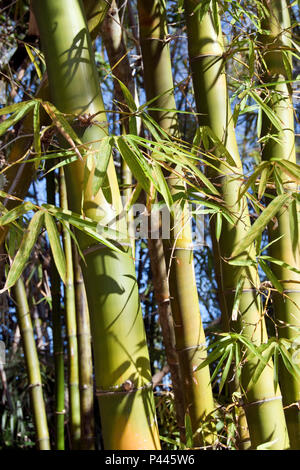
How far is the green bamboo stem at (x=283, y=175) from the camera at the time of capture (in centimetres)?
94

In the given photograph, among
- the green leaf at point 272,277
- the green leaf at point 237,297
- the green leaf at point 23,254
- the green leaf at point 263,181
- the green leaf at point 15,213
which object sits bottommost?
the green leaf at point 237,297

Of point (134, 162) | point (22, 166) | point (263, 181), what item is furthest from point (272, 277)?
point (22, 166)

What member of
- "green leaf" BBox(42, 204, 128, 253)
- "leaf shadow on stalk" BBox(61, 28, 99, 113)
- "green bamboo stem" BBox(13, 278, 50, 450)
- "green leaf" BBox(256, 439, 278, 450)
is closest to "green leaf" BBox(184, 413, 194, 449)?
"green leaf" BBox(256, 439, 278, 450)

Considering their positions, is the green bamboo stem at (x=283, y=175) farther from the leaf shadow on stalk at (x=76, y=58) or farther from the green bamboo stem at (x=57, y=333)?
the green bamboo stem at (x=57, y=333)

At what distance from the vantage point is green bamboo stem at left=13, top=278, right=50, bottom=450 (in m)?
1.61

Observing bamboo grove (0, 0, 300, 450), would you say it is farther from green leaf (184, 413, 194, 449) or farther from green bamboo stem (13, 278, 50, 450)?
green bamboo stem (13, 278, 50, 450)

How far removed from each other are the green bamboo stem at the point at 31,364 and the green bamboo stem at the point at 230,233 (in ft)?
2.56

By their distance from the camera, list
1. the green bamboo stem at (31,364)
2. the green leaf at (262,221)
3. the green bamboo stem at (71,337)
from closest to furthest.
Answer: the green leaf at (262,221), the green bamboo stem at (31,364), the green bamboo stem at (71,337)

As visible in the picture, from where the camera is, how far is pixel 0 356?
3.30ft

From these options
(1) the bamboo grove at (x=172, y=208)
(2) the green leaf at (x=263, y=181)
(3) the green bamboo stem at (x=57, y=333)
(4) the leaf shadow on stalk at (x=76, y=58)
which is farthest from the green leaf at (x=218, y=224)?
(3) the green bamboo stem at (x=57, y=333)

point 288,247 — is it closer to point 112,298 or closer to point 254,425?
point 254,425

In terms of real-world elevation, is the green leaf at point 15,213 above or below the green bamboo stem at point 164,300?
above

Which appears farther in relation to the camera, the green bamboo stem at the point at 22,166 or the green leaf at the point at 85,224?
the green bamboo stem at the point at 22,166
